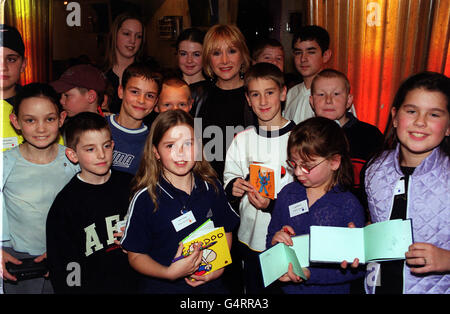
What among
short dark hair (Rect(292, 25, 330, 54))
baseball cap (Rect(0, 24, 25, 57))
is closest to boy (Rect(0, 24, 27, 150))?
baseball cap (Rect(0, 24, 25, 57))

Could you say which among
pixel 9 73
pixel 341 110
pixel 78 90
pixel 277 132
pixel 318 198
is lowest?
pixel 318 198

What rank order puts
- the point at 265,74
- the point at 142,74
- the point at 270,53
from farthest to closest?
the point at 270,53 < the point at 142,74 < the point at 265,74

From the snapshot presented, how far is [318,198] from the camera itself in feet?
6.75

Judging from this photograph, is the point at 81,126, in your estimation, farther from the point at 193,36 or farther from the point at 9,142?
the point at 193,36

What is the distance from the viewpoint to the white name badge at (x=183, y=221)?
2.00 meters

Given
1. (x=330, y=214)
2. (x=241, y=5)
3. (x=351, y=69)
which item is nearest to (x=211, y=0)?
(x=241, y=5)

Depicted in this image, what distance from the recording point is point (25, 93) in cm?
235

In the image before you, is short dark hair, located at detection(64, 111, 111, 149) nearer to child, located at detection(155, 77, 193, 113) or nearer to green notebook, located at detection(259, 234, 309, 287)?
child, located at detection(155, 77, 193, 113)

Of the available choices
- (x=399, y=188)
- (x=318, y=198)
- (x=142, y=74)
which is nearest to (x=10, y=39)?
(x=142, y=74)

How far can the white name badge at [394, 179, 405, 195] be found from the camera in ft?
6.24

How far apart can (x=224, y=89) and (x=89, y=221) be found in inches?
67.1

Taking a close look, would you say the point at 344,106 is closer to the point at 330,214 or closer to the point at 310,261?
the point at 330,214

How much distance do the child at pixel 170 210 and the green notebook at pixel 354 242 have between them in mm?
651

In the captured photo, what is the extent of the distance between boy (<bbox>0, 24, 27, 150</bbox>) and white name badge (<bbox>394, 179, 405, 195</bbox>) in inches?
103
